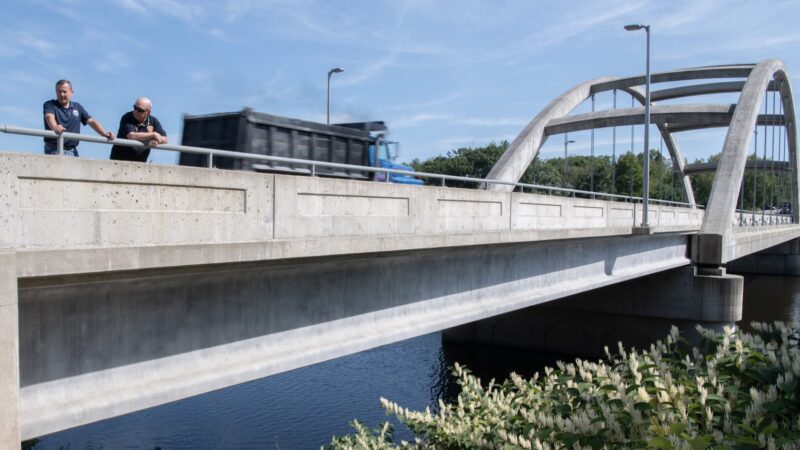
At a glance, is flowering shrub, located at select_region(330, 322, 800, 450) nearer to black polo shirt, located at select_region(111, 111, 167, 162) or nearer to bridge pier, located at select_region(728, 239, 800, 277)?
black polo shirt, located at select_region(111, 111, 167, 162)

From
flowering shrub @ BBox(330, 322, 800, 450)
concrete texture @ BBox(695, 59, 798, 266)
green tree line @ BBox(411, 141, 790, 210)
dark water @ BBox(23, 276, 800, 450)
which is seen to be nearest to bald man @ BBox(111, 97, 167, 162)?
flowering shrub @ BBox(330, 322, 800, 450)

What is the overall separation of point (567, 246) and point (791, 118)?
37871 mm

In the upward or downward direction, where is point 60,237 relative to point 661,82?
downward

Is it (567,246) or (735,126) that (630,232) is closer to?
(567,246)

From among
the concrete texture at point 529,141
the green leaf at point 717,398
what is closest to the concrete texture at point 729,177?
the concrete texture at point 529,141

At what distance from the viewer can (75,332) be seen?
6945 mm

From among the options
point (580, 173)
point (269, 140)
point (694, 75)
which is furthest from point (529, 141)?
point (580, 173)

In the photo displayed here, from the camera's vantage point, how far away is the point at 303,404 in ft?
64.2

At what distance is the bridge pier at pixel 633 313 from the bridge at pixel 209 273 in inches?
446

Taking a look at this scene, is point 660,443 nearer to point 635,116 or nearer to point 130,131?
point 130,131

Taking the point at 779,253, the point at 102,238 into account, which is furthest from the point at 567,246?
the point at 779,253

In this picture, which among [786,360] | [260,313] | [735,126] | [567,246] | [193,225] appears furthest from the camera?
[735,126]

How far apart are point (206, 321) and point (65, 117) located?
2.79 metres

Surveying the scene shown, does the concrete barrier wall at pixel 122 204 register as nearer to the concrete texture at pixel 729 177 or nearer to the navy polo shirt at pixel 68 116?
the navy polo shirt at pixel 68 116
